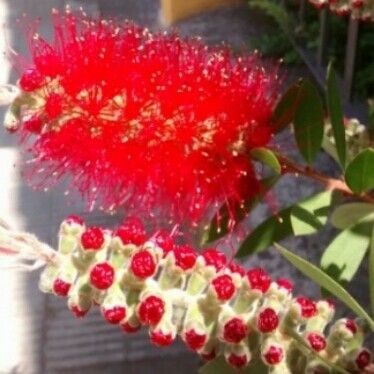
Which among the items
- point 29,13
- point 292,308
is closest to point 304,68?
point 29,13

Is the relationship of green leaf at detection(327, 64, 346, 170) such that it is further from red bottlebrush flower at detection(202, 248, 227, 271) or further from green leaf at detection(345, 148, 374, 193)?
red bottlebrush flower at detection(202, 248, 227, 271)

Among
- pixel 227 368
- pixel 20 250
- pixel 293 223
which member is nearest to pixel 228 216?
pixel 293 223

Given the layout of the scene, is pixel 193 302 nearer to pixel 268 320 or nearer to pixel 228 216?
pixel 268 320

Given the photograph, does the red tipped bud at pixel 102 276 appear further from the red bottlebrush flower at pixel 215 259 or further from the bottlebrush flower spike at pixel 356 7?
the bottlebrush flower spike at pixel 356 7

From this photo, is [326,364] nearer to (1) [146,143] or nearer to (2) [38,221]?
(1) [146,143]

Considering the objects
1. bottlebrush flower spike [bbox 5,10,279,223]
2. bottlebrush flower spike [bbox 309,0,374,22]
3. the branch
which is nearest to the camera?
the branch

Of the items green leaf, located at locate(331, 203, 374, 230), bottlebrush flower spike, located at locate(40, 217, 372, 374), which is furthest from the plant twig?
bottlebrush flower spike, located at locate(40, 217, 372, 374)
